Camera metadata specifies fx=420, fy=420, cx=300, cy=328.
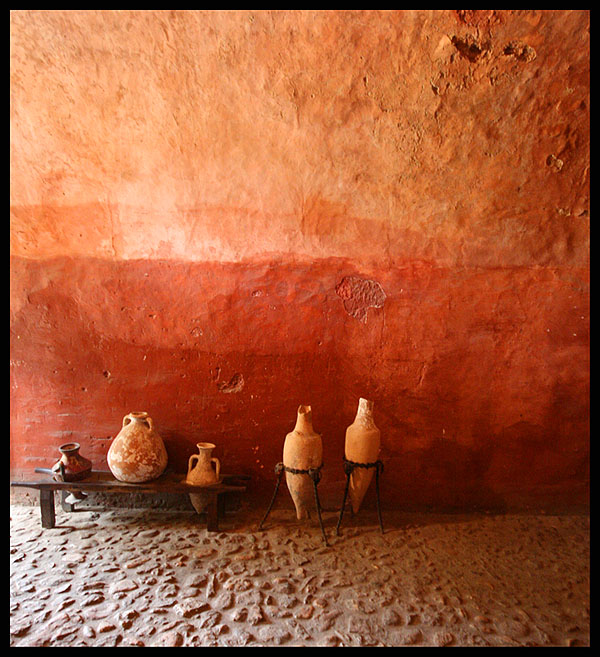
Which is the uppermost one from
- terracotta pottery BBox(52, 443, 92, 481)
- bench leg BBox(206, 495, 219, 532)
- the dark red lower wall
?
the dark red lower wall

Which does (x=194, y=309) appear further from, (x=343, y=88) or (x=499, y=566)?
(x=499, y=566)

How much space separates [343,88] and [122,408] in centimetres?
304

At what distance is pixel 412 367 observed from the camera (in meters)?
3.43

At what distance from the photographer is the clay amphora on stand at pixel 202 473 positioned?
3.10m

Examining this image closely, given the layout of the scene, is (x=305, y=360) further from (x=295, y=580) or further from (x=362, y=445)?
(x=295, y=580)

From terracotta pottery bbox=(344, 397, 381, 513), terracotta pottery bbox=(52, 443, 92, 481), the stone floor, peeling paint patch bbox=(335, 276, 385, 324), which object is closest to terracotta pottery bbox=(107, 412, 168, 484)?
terracotta pottery bbox=(52, 443, 92, 481)

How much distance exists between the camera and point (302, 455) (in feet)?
9.94

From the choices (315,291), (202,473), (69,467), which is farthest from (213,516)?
(315,291)

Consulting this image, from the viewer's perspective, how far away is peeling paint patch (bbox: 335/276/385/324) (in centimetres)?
339

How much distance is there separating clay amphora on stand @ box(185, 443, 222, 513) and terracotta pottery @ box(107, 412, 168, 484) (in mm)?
248

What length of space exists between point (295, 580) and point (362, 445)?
1.00m

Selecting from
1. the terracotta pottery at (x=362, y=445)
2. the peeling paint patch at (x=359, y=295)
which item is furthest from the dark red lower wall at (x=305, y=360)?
the terracotta pottery at (x=362, y=445)

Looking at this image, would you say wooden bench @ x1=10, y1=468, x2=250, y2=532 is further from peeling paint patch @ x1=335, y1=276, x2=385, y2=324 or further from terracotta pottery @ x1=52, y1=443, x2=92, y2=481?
peeling paint patch @ x1=335, y1=276, x2=385, y2=324

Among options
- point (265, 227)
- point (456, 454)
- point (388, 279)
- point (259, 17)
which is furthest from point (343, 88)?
point (456, 454)
